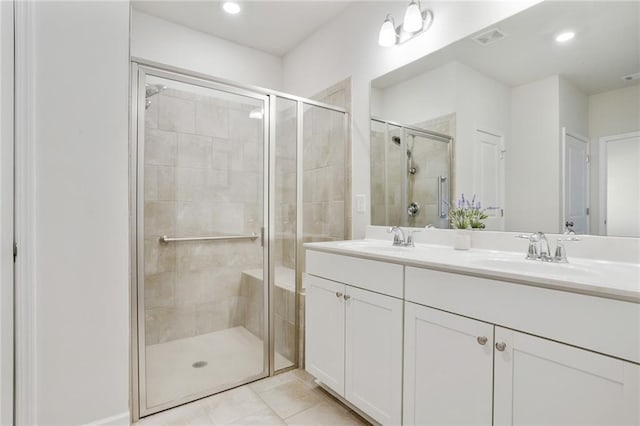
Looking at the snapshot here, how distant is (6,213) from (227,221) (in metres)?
1.05

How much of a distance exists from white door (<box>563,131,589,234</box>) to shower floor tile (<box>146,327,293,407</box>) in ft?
5.89

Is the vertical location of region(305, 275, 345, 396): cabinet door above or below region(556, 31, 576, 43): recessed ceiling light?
below

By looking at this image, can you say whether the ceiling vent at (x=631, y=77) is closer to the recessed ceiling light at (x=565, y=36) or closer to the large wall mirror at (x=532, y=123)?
the large wall mirror at (x=532, y=123)

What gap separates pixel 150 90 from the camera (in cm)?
172

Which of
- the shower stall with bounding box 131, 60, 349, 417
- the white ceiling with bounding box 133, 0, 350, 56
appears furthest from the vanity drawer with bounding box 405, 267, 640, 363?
the white ceiling with bounding box 133, 0, 350, 56

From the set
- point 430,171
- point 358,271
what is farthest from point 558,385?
point 430,171

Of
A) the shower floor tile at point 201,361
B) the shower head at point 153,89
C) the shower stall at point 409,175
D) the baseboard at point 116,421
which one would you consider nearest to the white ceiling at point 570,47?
the shower stall at point 409,175

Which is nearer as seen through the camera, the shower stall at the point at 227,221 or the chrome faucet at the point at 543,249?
the chrome faucet at the point at 543,249

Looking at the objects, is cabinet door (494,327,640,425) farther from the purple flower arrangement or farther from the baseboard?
the baseboard

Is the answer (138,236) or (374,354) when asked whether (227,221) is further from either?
(374,354)

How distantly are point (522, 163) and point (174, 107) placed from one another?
1870mm

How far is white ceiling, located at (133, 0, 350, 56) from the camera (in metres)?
2.34

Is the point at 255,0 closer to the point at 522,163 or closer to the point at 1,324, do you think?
the point at 522,163

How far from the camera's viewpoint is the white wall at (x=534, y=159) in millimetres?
1415
